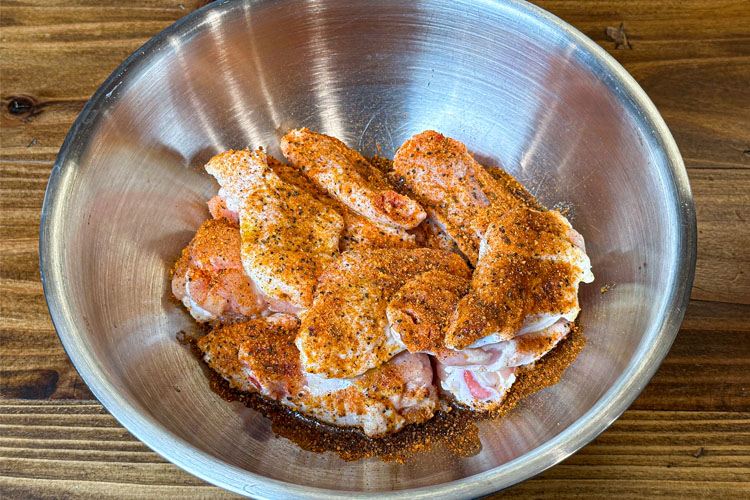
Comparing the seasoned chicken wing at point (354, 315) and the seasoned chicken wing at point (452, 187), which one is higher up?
the seasoned chicken wing at point (452, 187)

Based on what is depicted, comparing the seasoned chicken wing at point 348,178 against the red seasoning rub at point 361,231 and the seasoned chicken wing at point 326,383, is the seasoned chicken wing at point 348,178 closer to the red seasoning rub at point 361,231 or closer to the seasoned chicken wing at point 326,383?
the red seasoning rub at point 361,231

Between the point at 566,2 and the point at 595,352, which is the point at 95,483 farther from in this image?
the point at 566,2

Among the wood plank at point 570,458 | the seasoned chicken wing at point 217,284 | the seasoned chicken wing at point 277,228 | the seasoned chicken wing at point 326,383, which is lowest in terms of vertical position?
the wood plank at point 570,458

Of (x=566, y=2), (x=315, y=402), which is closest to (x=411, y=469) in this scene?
(x=315, y=402)

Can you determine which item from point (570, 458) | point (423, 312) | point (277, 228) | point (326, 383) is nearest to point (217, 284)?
point (277, 228)

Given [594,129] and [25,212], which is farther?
[25,212]

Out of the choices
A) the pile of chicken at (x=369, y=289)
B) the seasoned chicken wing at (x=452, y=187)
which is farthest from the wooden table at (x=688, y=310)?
the seasoned chicken wing at (x=452, y=187)

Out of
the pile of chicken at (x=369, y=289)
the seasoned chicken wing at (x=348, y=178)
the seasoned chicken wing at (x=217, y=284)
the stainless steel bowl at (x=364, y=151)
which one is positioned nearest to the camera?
the stainless steel bowl at (x=364, y=151)
